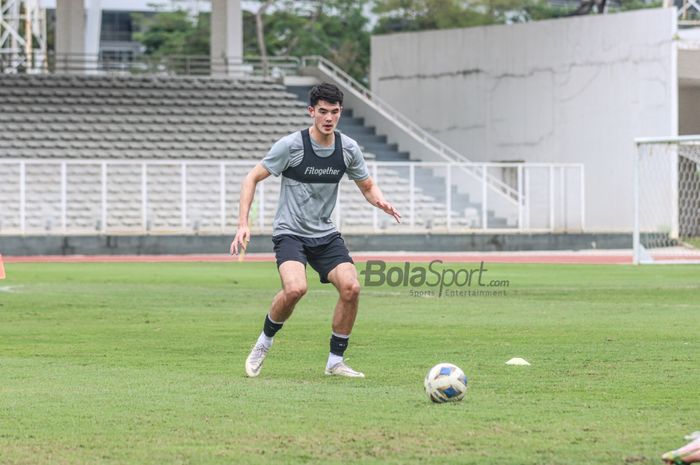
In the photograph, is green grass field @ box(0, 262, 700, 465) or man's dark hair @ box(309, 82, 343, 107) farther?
man's dark hair @ box(309, 82, 343, 107)

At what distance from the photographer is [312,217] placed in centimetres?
1086

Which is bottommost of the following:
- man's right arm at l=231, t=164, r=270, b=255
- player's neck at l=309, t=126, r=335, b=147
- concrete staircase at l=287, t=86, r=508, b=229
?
man's right arm at l=231, t=164, r=270, b=255

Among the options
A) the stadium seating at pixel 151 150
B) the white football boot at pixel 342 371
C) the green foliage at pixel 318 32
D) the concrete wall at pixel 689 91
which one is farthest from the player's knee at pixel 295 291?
the green foliage at pixel 318 32

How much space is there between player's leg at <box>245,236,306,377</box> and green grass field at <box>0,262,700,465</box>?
0.54 ft

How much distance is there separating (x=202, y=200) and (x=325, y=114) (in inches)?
1161

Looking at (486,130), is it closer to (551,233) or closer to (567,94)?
(567,94)

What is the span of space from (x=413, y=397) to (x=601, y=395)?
47.7 inches

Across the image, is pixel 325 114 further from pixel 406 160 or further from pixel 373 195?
pixel 406 160

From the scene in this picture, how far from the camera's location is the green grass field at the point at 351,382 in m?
7.58

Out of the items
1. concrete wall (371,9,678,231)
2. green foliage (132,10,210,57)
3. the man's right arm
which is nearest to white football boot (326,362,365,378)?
the man's right arm

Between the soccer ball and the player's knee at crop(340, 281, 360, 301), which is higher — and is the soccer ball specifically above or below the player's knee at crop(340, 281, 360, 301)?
below

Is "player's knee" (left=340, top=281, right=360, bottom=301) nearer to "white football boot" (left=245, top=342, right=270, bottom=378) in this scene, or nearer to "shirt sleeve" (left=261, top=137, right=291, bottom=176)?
"white football boot" (left=245, top=342, right=270, bottom=378)

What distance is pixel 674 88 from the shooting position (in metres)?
45.3

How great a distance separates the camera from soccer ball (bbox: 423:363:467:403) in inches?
360
